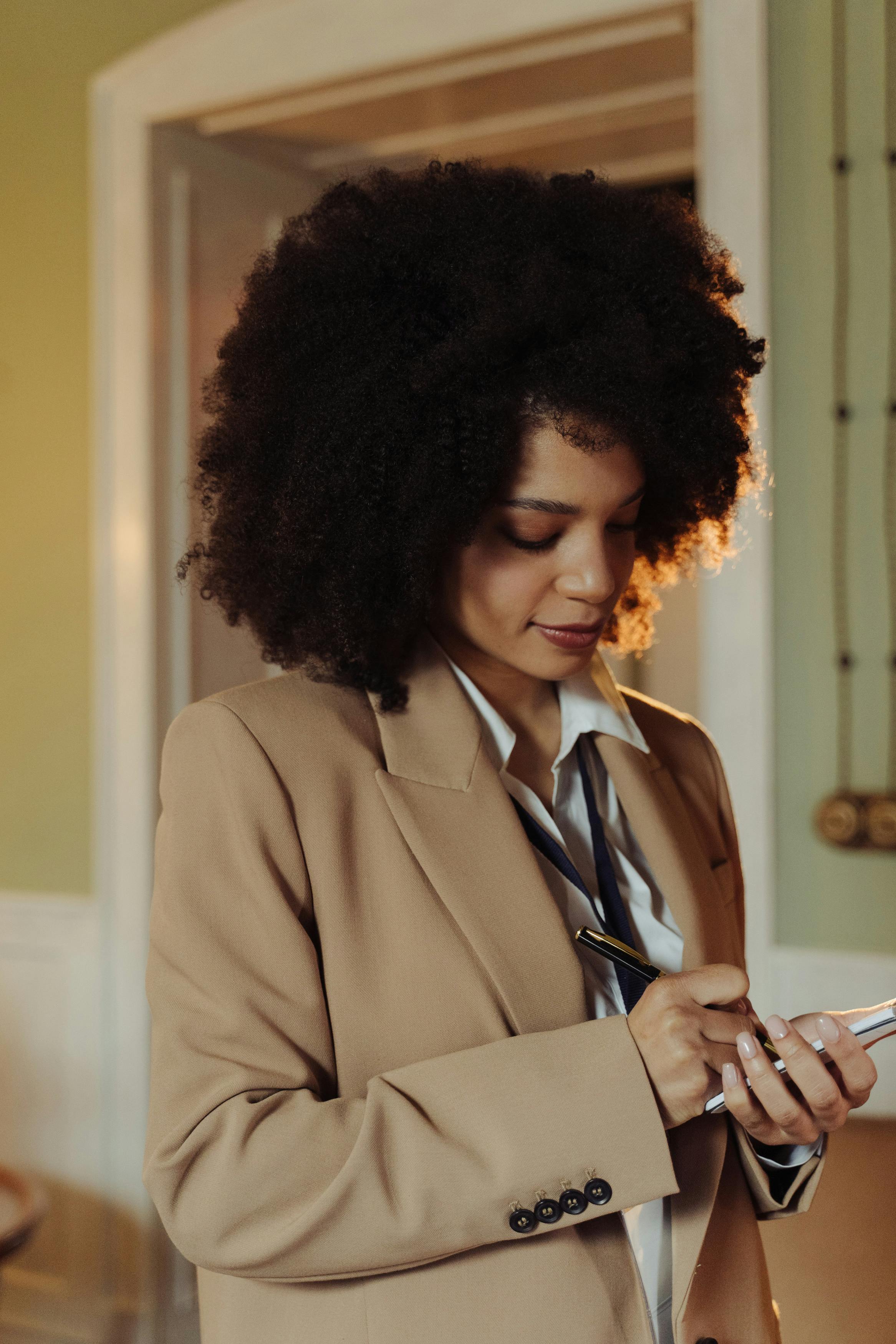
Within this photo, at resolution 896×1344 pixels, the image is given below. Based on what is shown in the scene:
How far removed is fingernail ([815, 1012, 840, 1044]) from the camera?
101 centimetres

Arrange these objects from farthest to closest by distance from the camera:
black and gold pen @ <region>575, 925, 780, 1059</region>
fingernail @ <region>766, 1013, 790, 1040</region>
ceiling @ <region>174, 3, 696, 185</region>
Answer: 1. ceiling @ <region>174, 3, 696, 185</region>
2. black and gold pen @ <region>575, 925, 780, 1059</region>
3. fingernail @ <region>766, 1013, 790, 1040</region>

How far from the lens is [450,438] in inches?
49.2

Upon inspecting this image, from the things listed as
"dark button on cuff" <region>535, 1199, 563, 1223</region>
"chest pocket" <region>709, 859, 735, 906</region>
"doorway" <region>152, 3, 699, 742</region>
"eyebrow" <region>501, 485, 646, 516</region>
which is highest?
"doorway" <region>152, 3, 699, 742</region>

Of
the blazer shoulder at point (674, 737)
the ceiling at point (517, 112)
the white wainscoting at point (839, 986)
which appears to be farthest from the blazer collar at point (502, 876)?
the ceiling at point (517, 112)

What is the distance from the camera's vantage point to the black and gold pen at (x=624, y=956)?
110cm

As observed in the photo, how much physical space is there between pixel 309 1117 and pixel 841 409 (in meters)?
1.78

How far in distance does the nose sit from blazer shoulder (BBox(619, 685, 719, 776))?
1.15ft

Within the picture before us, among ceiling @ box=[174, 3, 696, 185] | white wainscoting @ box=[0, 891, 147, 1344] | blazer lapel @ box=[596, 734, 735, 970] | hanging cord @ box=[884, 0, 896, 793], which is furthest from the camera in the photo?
white wainscoting @ box=[0, 891, 147, 1344]

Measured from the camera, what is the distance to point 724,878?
154cm

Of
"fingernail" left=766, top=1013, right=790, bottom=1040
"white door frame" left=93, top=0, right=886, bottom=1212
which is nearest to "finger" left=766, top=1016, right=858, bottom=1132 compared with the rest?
"fingernail" left=766, top=1013, right=790, bottom=1040

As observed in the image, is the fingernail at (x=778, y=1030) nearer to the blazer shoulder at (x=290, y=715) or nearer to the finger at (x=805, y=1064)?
the finger at (x=805, y=1064)

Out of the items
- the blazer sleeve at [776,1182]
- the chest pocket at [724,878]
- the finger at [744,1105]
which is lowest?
the blazer sleeve at [776,1182]

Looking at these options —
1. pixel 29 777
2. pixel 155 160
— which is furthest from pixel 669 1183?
pixel 155 160

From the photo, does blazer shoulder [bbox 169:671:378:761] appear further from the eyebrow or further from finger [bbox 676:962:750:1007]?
finger [bbox 676:962:750:1007]
